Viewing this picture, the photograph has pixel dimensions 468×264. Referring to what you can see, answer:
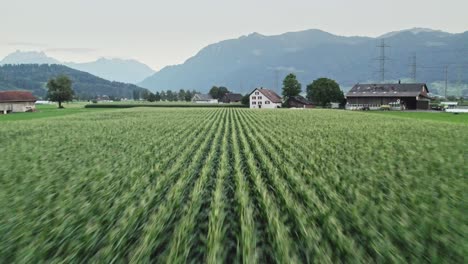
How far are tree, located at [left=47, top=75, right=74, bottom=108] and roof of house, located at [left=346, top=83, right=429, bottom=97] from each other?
9926 cm

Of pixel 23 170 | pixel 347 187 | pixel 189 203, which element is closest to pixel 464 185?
pixel 347 187

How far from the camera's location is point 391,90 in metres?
94.4

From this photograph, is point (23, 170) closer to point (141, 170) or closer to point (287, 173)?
point (141, 170)

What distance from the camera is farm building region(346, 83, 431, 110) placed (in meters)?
88.7

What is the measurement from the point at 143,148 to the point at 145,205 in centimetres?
1045

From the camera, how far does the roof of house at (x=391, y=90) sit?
9036 centimetres

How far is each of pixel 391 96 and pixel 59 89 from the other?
113035mm

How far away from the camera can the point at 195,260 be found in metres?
4.94

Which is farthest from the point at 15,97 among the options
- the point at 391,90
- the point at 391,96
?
the point at 391,90

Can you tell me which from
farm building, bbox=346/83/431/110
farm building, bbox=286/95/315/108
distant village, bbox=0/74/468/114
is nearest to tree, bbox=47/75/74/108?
distant village, bbox=0/74/468/114

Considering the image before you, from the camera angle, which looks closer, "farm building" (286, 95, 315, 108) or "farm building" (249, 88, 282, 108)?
"farm building" (286, 95, 315, 108)

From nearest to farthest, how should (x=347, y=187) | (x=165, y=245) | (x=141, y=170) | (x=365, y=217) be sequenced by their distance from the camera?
(x=165, y=245) < (x=365, y=217) < (x=347, y=187) < (x=141, y=170)

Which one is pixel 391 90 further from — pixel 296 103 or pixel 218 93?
pixel 218 93

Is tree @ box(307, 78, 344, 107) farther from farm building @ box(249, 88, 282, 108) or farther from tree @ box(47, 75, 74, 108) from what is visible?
tree @ box(47, 75, 74, 108)
